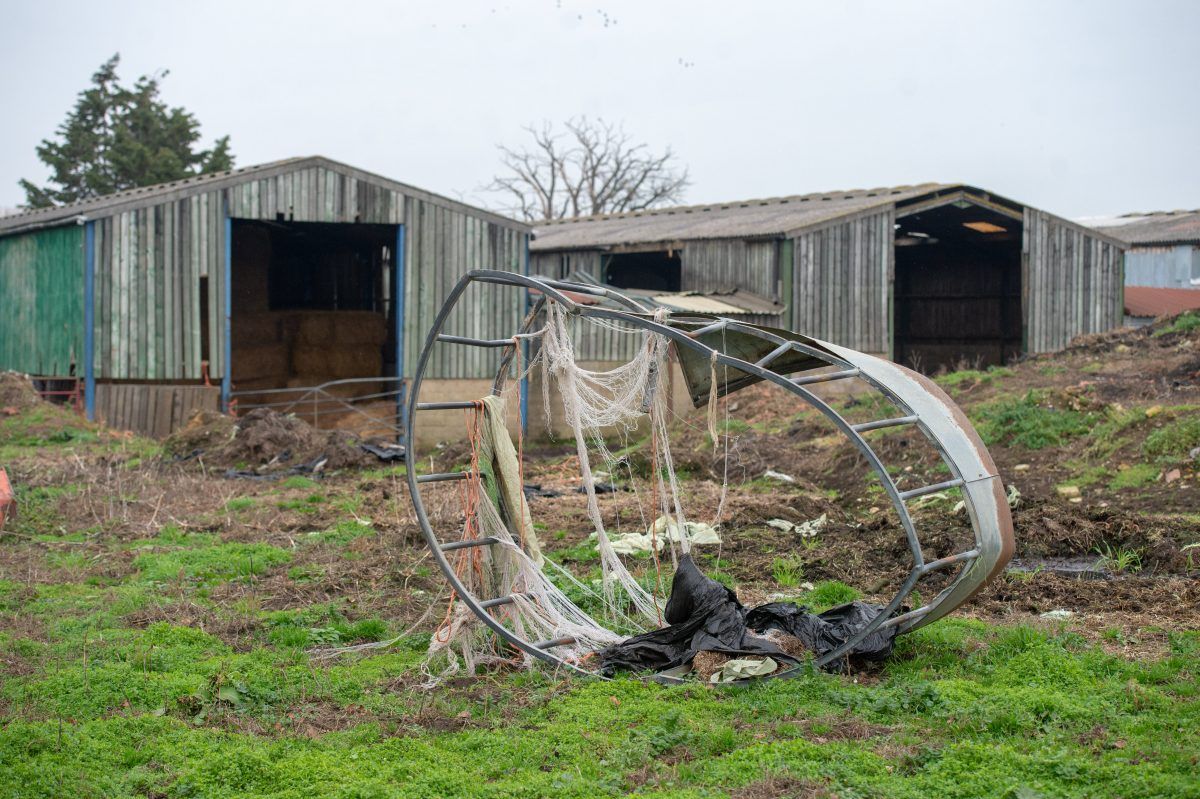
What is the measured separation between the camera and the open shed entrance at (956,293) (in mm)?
27688

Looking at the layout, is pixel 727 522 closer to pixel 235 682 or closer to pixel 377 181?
pixel 235 682

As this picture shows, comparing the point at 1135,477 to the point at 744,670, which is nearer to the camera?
the point at 744,670

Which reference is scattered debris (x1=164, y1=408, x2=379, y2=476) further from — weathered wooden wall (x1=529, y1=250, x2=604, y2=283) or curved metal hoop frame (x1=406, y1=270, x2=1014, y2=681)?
curved metal hoop frame (x1=406, y1=270, x2=1014, y2=681)

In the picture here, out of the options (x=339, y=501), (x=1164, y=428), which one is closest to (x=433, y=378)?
(x=339, y=501)

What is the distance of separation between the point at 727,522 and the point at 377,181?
11.4 metres

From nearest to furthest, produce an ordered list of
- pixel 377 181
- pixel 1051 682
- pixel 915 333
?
pixel 1051 682 < pixel 377 181 < pixel 915 333

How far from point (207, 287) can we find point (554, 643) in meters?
14.0

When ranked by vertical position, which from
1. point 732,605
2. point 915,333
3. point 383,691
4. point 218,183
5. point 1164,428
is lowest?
point 383,691

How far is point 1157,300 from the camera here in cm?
3206

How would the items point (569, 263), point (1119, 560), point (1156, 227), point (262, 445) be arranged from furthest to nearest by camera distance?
point (1156, 227)
point (569, 263)
point (262, 445)
point (1119, 560)

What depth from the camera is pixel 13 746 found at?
225 inches

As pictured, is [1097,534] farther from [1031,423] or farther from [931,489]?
[1031,423]

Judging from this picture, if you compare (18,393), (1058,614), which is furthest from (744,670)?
(18,393)

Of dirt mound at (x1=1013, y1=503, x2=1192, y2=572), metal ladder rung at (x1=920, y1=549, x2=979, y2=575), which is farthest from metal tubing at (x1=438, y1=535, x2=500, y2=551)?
dirt mound at (x1=1013, y1=503, x2=1192, y2=572)
